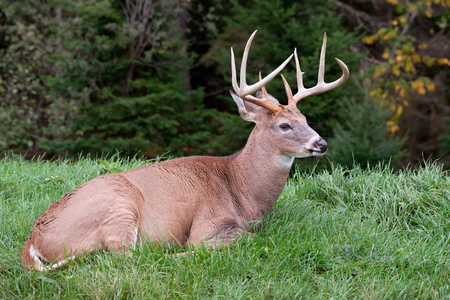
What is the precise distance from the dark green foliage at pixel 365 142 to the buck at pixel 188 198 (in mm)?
4565

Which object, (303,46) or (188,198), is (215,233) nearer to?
(188,198)

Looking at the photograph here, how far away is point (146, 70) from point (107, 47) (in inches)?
47.6

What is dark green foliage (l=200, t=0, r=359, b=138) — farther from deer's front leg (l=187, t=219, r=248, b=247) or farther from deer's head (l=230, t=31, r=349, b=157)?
deer's front leg (l=187, t=219, r=248, b=247)

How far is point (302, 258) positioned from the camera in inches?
140

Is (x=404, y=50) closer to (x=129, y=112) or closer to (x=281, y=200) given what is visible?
A: (x=129, y=112)

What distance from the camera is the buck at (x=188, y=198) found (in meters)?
3.53

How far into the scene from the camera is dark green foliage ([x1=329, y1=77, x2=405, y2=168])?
8828 millimetres

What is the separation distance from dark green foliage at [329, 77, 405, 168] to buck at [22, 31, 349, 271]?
4565 millimetres

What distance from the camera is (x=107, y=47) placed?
11.3 metres

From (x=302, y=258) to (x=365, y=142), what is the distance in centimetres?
576

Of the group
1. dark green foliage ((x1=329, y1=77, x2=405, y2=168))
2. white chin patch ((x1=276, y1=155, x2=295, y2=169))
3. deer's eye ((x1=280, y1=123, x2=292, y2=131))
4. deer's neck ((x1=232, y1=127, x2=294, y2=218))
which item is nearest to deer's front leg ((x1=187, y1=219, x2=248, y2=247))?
deer's neck ((x1=232, y1=127, x2=294, y2=218))

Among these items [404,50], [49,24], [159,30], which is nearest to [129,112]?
[159,30]

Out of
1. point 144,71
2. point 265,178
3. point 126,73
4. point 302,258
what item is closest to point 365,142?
point 265,178

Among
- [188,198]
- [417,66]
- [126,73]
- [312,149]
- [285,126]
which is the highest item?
[285,126]
